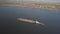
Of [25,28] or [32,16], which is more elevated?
[32,16]

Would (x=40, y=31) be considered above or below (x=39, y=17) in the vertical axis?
below

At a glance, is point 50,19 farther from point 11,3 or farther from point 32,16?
point 11,3

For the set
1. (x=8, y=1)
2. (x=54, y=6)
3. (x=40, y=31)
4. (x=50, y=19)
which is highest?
(x=8, y=1)

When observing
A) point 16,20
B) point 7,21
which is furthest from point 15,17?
point 7,21

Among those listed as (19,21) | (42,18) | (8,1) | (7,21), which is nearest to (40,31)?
(42,18)

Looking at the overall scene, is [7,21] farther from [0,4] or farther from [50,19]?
[50,19]

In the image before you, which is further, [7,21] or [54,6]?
[7,21]
